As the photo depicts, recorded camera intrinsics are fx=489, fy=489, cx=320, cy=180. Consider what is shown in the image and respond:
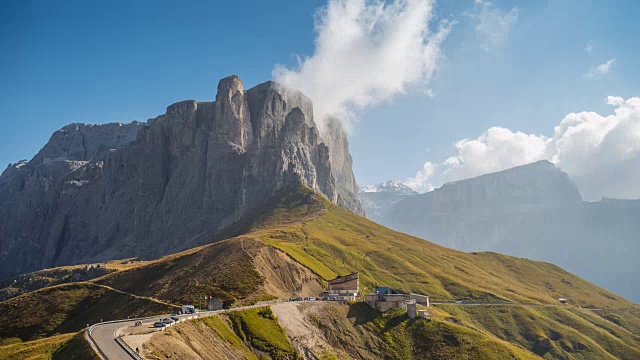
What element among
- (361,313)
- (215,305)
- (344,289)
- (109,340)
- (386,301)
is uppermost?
(109,340)

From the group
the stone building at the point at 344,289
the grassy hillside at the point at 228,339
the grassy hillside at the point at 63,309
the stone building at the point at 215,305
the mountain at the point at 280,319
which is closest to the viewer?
the grassy hillside at the point at 228,339

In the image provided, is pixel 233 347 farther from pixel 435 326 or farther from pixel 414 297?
pixel 414 297

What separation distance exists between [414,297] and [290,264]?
39824mm

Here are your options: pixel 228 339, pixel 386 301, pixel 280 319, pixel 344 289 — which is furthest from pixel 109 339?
pixel 344 289

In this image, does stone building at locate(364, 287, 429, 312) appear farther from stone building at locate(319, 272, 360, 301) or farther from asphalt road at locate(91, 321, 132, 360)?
asphalt road at locate(91, 321, 132, 360)

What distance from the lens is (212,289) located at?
121 m

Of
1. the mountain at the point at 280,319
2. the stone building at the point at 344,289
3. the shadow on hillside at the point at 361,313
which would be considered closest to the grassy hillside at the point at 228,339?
the mountain at the point at 280,319

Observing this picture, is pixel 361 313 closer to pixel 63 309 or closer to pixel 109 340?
pixel 109 340

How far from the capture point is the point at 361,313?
385 ft

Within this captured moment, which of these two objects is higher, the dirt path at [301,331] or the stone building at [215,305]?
the stone building at [215,305]

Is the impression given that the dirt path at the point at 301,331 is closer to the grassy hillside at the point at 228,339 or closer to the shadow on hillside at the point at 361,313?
the grassy hillside at the point at 228,339

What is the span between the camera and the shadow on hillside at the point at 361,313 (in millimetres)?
114869

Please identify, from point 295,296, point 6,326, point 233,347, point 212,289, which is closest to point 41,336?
point 6,326

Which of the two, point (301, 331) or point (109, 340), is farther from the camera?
point (301, 331)
